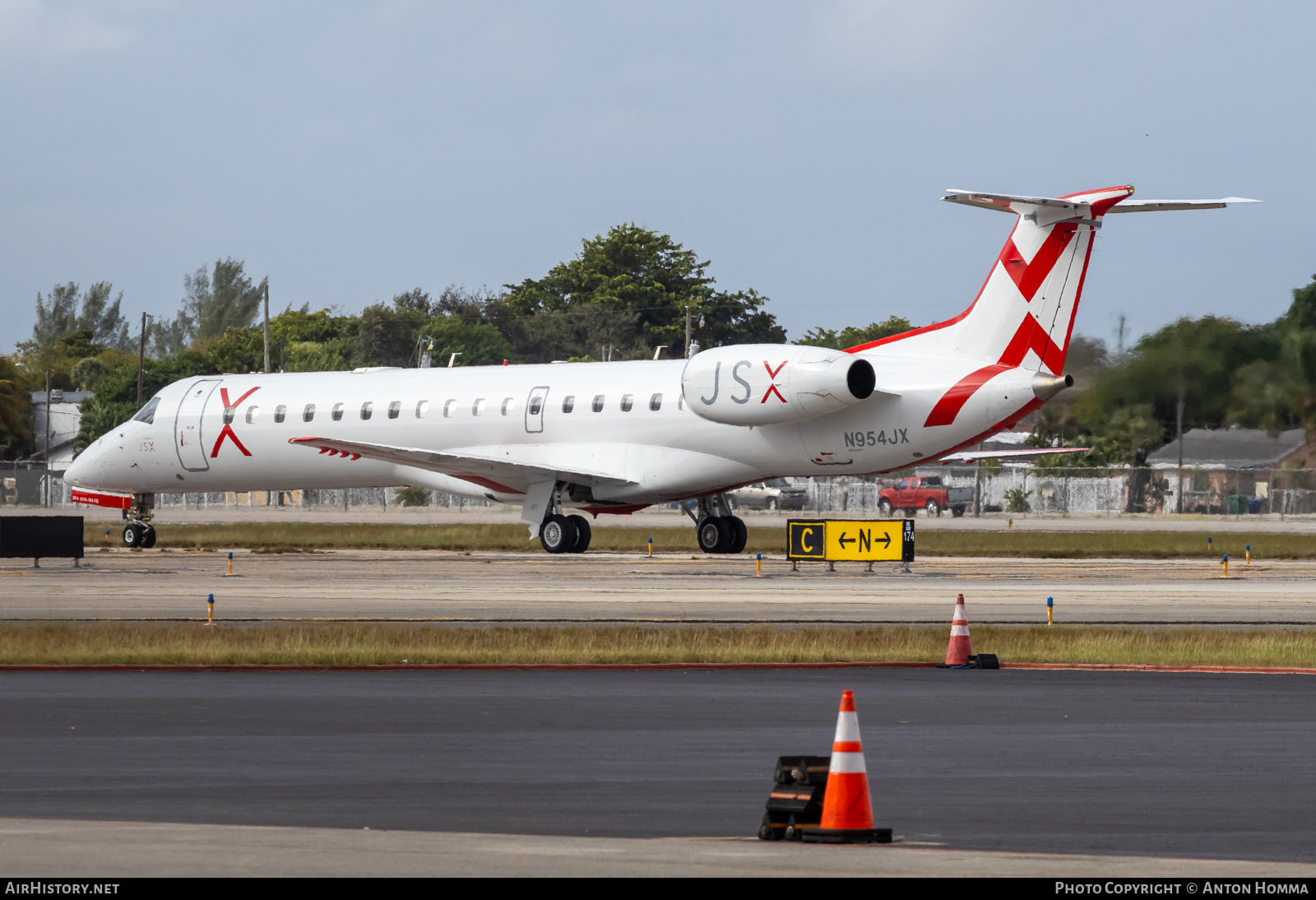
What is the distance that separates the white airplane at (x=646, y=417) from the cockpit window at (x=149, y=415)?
0.15 ft

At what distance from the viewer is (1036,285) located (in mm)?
34094

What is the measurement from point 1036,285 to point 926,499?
4445cm

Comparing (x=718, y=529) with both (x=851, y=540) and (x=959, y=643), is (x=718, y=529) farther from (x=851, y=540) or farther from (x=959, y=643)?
(x=959, y=643)

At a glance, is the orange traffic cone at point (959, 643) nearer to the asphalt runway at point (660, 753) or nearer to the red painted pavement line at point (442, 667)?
the red painted pavement line at point (442, 667)

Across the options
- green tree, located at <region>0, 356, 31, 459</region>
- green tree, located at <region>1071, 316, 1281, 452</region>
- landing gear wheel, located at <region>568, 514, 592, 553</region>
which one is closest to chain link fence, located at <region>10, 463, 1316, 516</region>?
green tree, located at <region>0, 356, 31, 459</region>

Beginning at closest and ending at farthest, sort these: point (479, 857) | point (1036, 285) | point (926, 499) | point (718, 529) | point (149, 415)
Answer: point (479, 857) → point (1036, 285) → point (718, 529) → point (149, 415) → point (926, 499)

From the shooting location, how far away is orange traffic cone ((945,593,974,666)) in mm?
18969

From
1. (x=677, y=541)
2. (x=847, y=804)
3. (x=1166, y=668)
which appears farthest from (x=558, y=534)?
(x=847, y=804)

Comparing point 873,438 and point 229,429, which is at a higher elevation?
point 229,429

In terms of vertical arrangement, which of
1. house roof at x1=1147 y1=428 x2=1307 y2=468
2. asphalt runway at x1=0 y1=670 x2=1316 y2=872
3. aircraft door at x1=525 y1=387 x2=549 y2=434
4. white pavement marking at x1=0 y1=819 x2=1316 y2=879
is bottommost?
asphalt runway at x1=0 y1=670 x2=1316 y2=872

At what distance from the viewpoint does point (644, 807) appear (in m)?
10.3

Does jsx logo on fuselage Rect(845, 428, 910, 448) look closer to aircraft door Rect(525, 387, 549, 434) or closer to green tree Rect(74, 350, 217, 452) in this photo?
aircraft door Rect(525, 387, 549, 434)

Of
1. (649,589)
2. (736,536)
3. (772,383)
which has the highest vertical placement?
(772,383)

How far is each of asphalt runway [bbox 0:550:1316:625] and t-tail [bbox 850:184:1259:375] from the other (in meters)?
4.31
